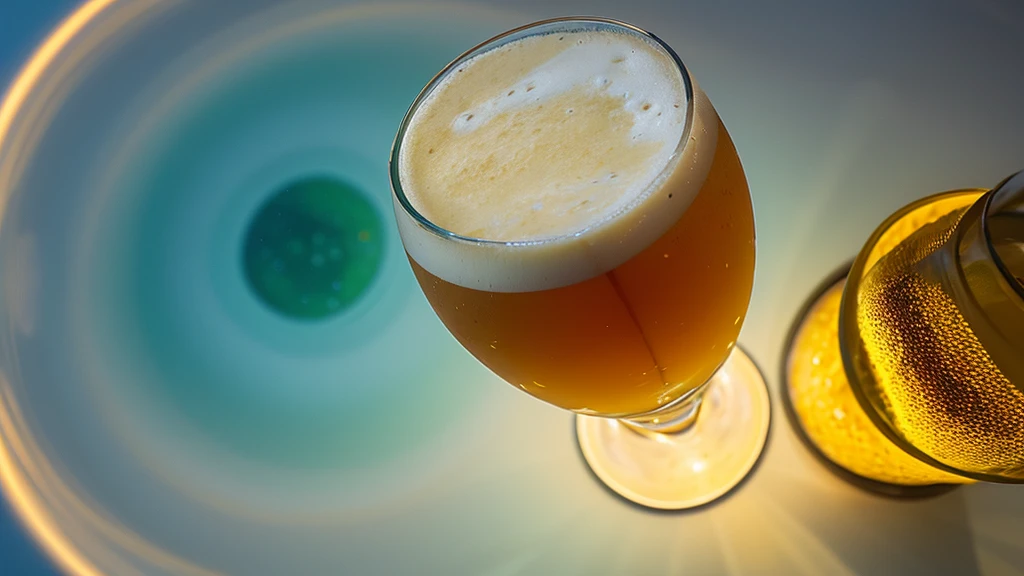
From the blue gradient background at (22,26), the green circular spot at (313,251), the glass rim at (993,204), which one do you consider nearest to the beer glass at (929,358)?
the glass rim at (993,204)

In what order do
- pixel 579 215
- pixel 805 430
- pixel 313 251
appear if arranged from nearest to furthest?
pixel 579 215, pixel 805 430, pixel 313 251

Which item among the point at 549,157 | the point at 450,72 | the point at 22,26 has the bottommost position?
the point at 549,157

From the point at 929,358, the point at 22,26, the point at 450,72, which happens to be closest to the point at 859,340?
the point at 929,358

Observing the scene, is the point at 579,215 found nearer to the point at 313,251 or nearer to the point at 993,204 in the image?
the point at 993,204

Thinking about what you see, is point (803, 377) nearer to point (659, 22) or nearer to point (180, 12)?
point (659, 22)

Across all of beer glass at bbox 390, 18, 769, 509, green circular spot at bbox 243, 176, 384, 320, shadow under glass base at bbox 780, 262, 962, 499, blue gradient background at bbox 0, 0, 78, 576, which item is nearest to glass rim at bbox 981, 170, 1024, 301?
beer glass at bbox 390, 18, 769, 509

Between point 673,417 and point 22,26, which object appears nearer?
point 673,417

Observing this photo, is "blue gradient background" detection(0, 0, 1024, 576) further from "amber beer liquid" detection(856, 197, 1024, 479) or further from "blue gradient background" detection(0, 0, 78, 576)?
"amber beer liquid" detection(856, 197, 1024, 479)

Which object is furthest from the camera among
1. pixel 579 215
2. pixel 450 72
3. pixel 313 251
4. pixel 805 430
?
pixel 313 251
